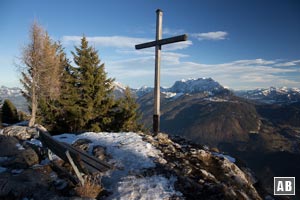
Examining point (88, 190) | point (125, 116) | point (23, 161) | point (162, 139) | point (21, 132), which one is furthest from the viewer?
point (125, 116)

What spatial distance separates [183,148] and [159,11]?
603cm

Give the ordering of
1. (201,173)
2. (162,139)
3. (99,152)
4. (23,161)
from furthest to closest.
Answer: (162,139) < (99,152) < (23,161) < (201,173)

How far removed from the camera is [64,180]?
6457 mm

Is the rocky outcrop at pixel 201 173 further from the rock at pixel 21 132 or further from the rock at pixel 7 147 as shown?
the rock at pixel 21 132

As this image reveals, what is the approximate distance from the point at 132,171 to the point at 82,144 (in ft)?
11.4

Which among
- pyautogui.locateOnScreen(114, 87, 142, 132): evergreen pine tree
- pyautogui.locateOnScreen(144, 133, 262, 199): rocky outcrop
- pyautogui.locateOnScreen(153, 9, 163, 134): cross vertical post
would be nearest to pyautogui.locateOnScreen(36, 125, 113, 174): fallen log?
pyautogui.locateOnScreen(144, 133, 262, 199): rocky outcrop

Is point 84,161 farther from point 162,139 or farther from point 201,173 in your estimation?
point 162,139

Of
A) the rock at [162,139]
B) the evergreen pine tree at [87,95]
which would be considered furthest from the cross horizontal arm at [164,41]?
the evergreen pine tree at [87,95]

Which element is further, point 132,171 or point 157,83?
Answer: point 157,83

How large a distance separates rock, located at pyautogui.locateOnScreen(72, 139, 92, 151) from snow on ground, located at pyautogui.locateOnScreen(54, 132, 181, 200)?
0.79 ft

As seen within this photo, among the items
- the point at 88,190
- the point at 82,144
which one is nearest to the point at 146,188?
the point at 88,190

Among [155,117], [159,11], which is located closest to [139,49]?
[159,11]

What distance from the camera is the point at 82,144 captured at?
31.4ft

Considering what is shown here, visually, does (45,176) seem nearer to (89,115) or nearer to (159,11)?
(159,11)
